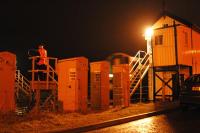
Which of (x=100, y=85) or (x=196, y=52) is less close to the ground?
(x=196, y=52)

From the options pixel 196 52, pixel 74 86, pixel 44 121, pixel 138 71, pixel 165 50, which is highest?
pixel 196 52

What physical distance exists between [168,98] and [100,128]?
32.3 feet

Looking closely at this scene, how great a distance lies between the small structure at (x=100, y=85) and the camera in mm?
16266

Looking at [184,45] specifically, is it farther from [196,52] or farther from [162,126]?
[162,126]

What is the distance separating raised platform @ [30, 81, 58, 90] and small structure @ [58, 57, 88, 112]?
0.91 metres

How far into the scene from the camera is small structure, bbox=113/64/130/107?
16.3 m

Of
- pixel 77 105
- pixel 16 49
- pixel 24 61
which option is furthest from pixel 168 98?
pixel 16 49

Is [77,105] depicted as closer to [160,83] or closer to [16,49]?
[160,83]

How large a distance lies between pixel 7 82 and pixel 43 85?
3033mm

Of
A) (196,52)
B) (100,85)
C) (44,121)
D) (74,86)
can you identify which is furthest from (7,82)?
(196,52)

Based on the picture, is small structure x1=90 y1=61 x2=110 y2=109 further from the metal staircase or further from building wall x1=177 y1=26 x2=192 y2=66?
building wall x1=177 y1=26 x2=192 y2=66

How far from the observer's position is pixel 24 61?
36.3 m

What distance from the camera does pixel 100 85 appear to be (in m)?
16.3

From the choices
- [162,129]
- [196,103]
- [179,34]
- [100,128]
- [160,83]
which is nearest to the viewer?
[162,129]
